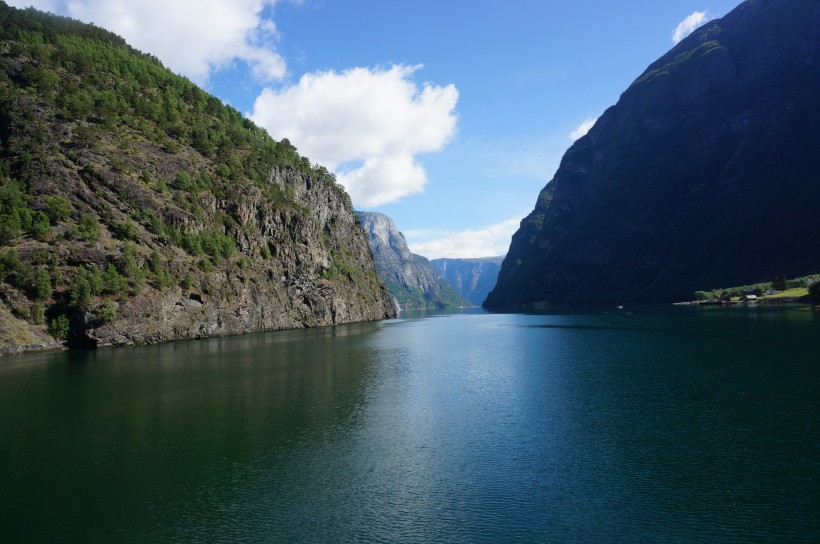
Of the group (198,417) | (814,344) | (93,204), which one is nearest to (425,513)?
(198,417)

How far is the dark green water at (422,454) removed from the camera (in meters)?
17.9

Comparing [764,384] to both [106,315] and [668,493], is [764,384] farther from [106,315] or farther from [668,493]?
[106,315]

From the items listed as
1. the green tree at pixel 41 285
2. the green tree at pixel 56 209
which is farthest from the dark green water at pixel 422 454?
the green tree at pixel 56 209

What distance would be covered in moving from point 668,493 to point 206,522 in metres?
18.9

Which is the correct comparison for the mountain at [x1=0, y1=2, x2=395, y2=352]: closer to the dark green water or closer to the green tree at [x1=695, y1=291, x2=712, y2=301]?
the dark green water

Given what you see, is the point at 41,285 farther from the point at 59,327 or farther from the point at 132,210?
the point at 132,210

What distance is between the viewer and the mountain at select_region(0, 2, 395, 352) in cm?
8144

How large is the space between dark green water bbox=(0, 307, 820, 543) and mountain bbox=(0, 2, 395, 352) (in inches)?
1351

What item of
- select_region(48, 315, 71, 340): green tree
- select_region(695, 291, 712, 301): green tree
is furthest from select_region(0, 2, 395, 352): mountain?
select_region(695, 291, 712, 301): green tree

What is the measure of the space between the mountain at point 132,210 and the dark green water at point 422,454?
3431cm

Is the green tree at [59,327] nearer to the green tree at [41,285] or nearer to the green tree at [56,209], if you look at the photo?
the green tree at [41,285]

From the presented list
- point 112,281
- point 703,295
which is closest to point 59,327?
point 112,281

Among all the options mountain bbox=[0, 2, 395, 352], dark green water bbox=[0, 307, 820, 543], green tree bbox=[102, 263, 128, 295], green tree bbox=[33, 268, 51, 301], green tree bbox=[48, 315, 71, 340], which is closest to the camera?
dark green water bbox=[0, 307, 820, 543]

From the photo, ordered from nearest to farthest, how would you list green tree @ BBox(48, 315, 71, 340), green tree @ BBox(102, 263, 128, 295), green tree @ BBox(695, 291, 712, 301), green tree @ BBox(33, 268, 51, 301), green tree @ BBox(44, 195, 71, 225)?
green tree @ BBox(33, 268, 51, 301)
green tree @ BBox(48, 315, 71, 340)
green tree @ BBox(102, 263, 128, 295)
green tree @ BBox(44, 195, 71, 225)
green tree @ BBox(695, 291, 712, 301)
